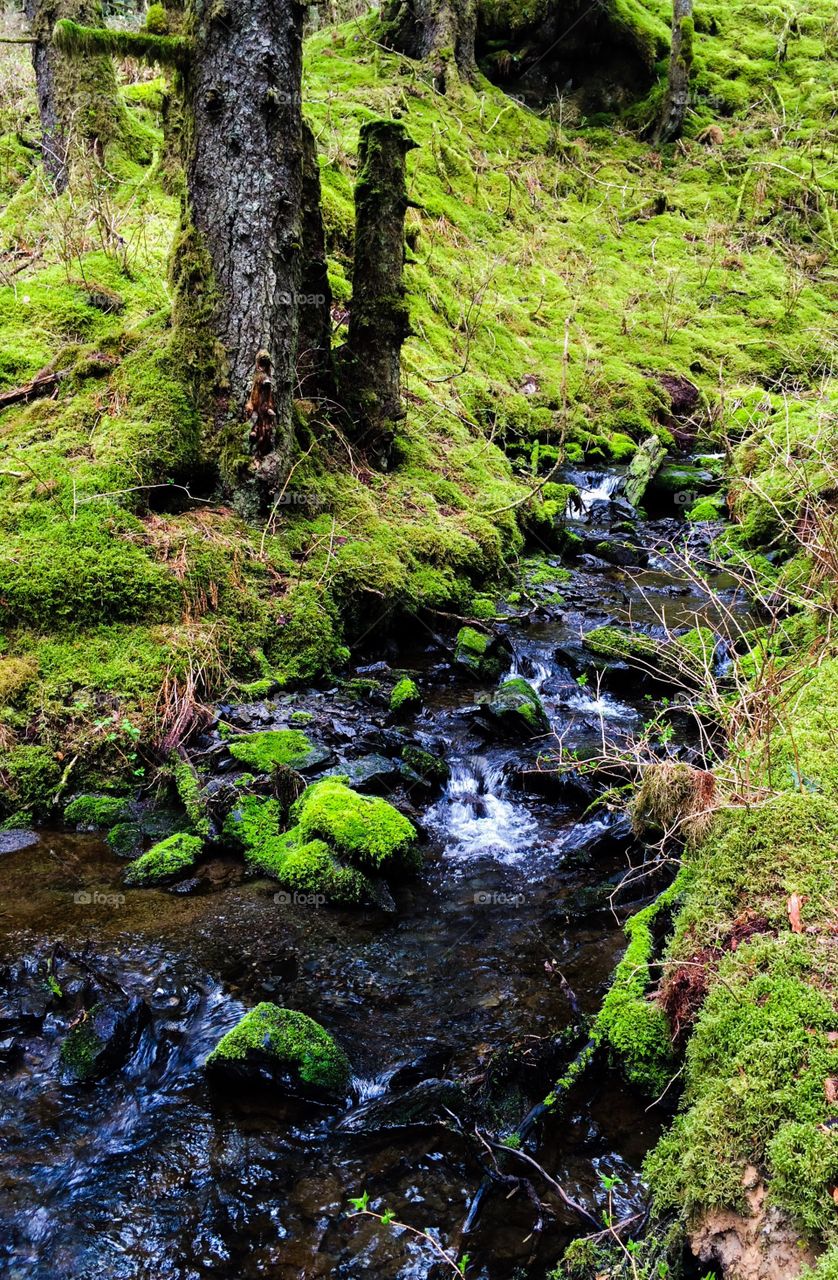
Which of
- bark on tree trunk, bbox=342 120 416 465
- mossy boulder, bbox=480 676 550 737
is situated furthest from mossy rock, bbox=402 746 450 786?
bark on tree trunk, bbox=342 120 416 465

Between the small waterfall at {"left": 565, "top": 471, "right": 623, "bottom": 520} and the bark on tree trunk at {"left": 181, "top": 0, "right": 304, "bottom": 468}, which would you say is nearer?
the bark on tree trunk at {"left": 181, "top": 0, "right": 304, "bottom": 468}

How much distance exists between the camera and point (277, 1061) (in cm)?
310

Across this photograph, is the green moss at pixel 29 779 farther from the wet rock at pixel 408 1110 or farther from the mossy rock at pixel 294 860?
the wet rock at pixel 408 1110

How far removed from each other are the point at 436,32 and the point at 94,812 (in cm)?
1885

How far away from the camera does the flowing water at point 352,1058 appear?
2596 mm

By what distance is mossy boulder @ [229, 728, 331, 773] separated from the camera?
492cm

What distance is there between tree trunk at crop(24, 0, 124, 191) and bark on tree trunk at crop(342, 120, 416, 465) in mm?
3812

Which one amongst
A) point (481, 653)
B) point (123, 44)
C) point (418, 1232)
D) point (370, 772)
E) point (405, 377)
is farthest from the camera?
point (405, 377)

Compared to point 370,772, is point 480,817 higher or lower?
lower

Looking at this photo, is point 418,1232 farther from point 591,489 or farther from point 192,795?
point 591,489

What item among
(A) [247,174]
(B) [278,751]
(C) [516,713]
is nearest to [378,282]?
(A) [247,174]

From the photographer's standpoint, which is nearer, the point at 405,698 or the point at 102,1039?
the point at 102,1039

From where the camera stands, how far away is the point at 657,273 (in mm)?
16047

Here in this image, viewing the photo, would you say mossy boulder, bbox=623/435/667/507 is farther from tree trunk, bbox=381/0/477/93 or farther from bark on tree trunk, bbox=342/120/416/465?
tree trunk, bbox=381/0/477/93
